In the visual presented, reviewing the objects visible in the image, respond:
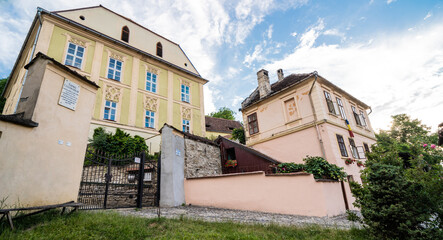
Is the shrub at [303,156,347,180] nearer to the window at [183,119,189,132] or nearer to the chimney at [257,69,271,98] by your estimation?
the chimney at [257,69,271,98]

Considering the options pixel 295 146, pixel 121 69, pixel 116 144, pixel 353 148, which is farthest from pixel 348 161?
pixel 121 69

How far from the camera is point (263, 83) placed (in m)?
18.0

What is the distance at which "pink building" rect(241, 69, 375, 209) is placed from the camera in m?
13.2

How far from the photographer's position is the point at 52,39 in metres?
15.3

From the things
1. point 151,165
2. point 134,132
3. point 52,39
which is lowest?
point 151,165

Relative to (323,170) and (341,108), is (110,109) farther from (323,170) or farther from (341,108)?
(341,108)

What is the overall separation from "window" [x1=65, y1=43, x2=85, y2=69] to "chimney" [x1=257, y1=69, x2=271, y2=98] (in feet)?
49.0

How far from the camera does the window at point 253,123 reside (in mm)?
17653

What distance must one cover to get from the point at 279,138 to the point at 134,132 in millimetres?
11958

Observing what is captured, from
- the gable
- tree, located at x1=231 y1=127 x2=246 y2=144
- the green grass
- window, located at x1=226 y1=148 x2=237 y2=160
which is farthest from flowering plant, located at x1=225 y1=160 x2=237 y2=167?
the gable

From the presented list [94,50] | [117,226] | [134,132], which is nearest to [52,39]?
[94,50]

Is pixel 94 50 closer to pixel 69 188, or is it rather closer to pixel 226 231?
pixel 69 188

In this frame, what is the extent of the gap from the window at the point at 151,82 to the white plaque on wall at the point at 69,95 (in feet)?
46.4

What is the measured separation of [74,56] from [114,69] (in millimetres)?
2999
